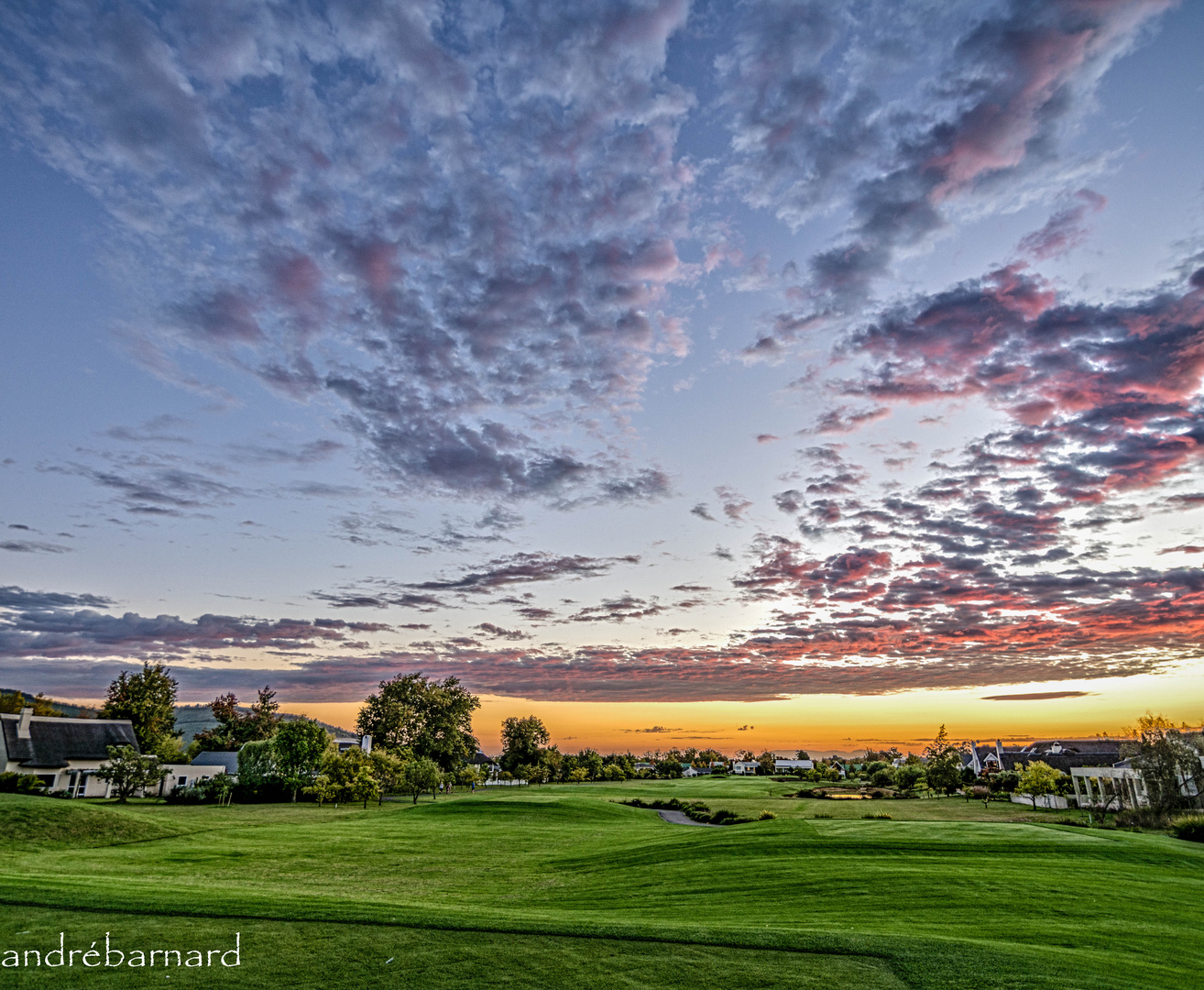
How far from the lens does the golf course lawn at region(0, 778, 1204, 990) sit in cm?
1201

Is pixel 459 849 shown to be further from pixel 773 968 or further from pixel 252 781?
pixel 252 781

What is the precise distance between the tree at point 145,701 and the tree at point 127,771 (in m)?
22.6

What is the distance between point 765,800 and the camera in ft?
207

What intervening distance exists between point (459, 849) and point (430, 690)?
63792 mm

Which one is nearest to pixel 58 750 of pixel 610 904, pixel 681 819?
pixel 681 819

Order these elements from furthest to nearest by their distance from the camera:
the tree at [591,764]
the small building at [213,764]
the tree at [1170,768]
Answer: the tree at [591,764], the small building at [213,764], the tree at [1170,768]

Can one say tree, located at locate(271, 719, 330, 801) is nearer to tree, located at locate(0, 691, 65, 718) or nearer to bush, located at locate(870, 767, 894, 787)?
tree, located at locate(0, 691, 65, 718)

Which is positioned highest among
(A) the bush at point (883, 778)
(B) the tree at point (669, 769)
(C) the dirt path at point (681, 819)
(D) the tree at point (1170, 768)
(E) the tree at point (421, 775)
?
(D) the tree at point (1170, 768)

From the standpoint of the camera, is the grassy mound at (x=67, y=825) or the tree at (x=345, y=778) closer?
the grassy mound at (x=67, y=825)

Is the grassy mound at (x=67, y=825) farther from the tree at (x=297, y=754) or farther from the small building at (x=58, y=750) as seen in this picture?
A: the small building at (x=58, y=750)

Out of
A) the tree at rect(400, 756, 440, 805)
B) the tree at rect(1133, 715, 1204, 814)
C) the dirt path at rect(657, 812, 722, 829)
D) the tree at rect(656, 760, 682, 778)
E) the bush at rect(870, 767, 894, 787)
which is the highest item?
the tree at rect(1133, 715, 1204, 814)

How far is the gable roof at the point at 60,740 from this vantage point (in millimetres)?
57969

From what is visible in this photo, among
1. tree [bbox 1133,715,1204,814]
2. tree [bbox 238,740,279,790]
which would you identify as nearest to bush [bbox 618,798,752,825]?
tree [bbox 1133,715,1204,814]

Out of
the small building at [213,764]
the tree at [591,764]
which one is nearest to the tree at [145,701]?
the small building at [213,764]
